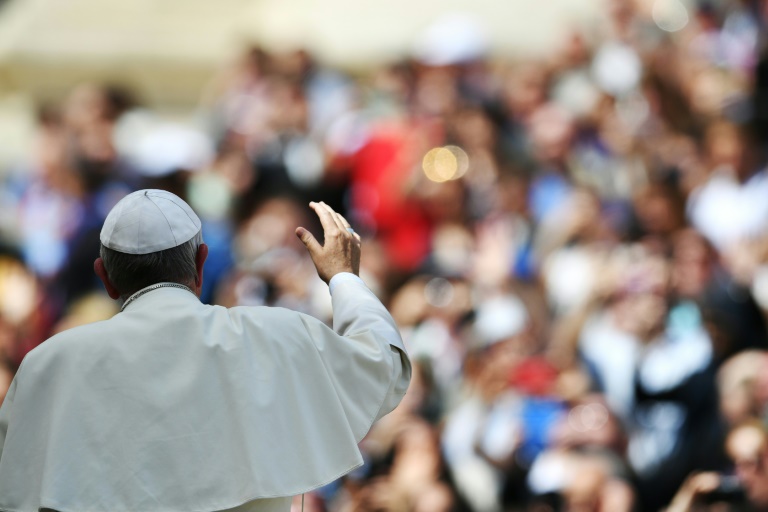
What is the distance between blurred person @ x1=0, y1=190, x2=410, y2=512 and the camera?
2137mm

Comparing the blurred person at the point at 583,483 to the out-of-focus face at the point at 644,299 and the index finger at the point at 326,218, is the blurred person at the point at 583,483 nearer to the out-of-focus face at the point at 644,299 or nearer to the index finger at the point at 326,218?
the out-of-focus face at the point at 644,299

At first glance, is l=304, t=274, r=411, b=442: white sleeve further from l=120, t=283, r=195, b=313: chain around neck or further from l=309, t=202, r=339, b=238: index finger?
l=120, t=283, r=195, b=313: chain around neck

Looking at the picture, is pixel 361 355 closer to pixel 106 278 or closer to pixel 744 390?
pixel 106 278

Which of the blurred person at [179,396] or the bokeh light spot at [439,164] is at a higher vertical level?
the blurred person at [179,396]

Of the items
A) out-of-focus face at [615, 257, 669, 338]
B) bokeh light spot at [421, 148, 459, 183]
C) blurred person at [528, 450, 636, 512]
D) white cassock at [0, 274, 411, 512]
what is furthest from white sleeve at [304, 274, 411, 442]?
bokeh light spot at [421, 148, 459, 183]

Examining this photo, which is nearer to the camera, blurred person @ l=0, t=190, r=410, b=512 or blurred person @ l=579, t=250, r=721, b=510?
blurred person @ l=0, t=190, r=410, b=512

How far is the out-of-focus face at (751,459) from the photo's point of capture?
562 centimetres

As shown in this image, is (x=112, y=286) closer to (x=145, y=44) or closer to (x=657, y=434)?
(x=657, y=434)

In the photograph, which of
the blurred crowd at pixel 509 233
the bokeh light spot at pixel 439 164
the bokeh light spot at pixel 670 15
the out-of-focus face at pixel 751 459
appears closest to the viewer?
the out-of-focus face at pixel 751 459

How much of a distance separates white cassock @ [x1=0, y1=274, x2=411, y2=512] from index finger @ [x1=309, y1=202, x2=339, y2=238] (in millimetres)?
203

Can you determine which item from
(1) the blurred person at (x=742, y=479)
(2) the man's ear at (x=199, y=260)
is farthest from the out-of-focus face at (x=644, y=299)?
(2) the man's ear at (x=199, y=260)

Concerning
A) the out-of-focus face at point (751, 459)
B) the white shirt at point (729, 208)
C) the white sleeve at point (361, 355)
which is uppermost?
the white sleeve at point (361, 355)

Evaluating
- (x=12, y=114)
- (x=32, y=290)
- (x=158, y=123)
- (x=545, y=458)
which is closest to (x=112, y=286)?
(x=545, y=458)

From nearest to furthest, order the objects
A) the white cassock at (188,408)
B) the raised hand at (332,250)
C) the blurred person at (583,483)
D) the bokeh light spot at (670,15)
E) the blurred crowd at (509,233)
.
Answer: the white cassock at (188,408), the raised hand at (332,250), the blurred person at (583,483), the blurred crowd at (509,233), the bokeh light spot at (670,15)
